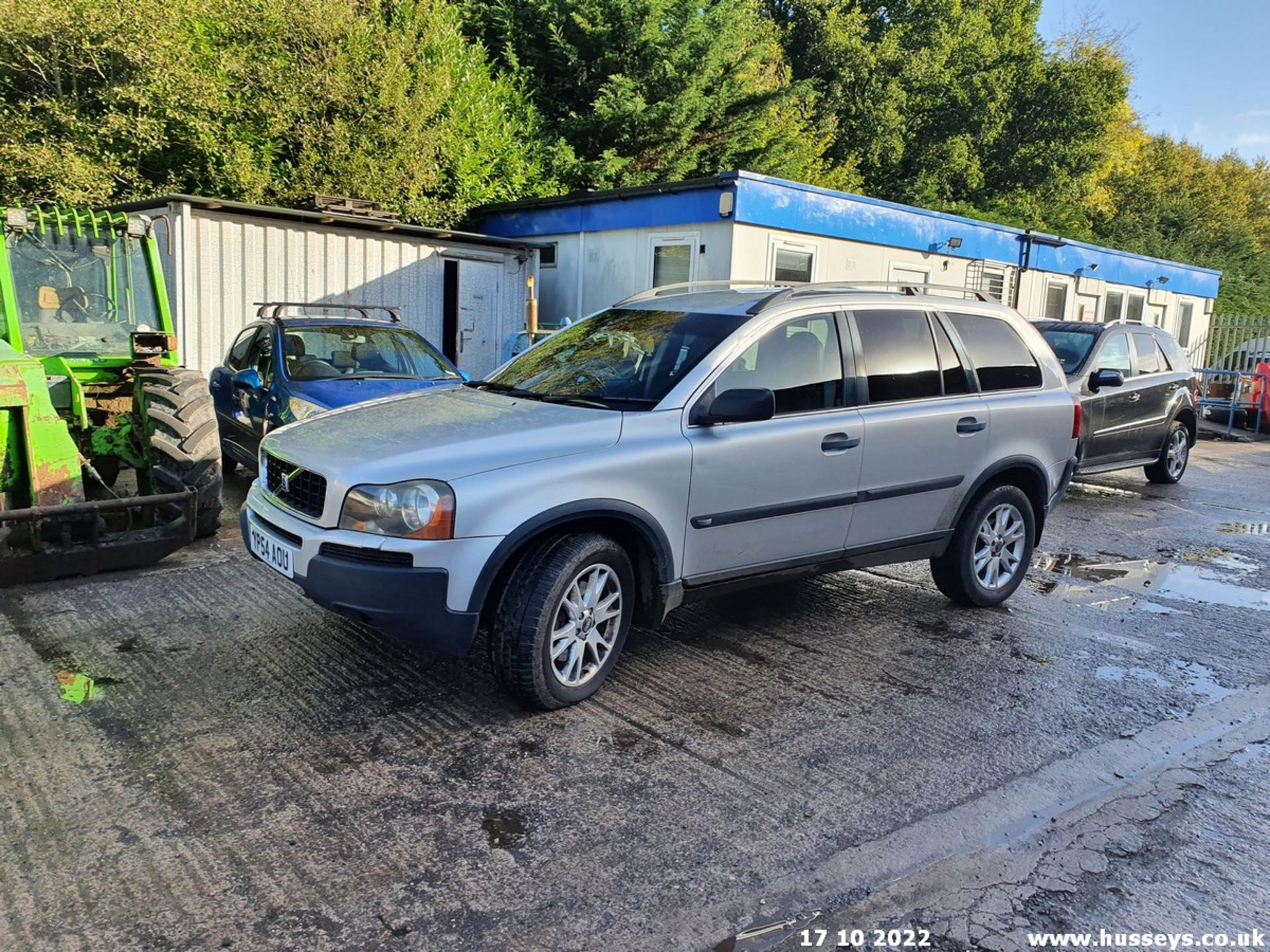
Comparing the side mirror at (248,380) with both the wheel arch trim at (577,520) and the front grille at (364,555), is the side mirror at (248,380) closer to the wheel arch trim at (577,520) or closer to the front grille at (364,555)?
the front grille at (364,555)

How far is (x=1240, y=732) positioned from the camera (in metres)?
4.16

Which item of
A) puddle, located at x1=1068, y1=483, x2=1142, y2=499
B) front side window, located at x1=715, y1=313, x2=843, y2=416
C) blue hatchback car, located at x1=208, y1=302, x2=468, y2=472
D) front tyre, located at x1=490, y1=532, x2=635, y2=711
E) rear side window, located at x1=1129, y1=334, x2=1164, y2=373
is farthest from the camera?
puddle, located at x1=1068, y1=483, x2=1142, y2=499

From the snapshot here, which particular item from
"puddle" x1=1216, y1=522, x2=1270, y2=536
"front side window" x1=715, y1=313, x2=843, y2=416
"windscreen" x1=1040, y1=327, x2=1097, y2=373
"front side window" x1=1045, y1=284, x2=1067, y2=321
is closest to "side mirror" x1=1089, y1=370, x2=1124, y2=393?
"windscreen" x1=1040, y1=327, x2=1097, y2=373

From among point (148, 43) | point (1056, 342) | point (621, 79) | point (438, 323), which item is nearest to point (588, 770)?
point (1056, 342)

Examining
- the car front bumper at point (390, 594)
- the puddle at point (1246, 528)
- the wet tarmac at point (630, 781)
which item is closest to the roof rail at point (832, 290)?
the wet tarmac at point (630, 781)

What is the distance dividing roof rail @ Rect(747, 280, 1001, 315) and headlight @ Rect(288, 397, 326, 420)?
4.07 metres

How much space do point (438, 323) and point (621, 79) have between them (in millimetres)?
11335

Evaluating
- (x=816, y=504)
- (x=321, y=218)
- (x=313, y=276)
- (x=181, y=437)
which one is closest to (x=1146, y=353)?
(x=816, y=504)

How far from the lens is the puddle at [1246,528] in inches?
337

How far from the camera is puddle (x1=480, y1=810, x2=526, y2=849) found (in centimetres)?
306

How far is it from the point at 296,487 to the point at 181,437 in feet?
8.12

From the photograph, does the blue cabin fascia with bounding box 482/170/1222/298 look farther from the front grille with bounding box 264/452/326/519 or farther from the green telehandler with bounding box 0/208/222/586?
the front grille with bounding box 264/452/326/519

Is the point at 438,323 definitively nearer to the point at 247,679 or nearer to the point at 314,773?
the point at 247,679

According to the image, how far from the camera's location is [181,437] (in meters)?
5.98
